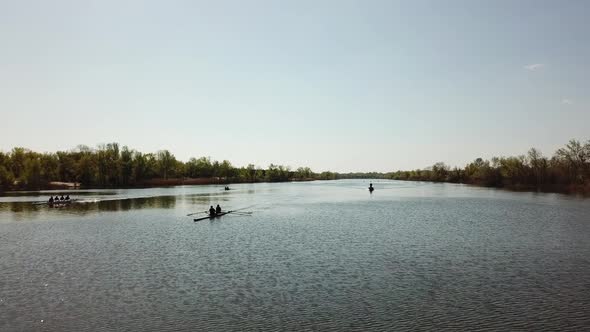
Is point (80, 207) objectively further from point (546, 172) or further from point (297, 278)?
point (546, 172)

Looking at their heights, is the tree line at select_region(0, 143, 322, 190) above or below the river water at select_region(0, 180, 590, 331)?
above

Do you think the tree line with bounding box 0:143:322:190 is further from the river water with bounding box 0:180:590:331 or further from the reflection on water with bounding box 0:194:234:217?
the river water with bounding box 0:180:590:331

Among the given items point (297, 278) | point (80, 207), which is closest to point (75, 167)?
point (80, 207)

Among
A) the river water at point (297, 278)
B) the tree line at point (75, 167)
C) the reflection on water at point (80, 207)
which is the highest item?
the tree line at point (75, 167)

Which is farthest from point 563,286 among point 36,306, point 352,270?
point 36,306

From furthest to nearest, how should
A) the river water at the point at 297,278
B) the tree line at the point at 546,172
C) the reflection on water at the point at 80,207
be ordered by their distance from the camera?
the tree line at the point at 546,172 < the reflection on water at the point at 80,207 < the river water at the point at 297,278

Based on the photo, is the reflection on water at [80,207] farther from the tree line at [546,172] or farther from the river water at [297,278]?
the tree line at [546,172]

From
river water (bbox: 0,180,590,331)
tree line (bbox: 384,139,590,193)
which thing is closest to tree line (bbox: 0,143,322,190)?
river water (bbox: 0,180,590,331)

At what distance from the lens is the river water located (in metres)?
18.5

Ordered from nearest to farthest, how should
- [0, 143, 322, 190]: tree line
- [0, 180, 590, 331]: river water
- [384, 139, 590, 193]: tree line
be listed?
[0, 180, 590, 331]: river water
[384, 139, 590, 193]: tree line
[0, 143, 322, 190]: tree line

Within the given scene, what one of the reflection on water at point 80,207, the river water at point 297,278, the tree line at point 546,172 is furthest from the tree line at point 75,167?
the tree line at point 546,172

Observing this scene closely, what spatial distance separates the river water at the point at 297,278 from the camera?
1845 cm

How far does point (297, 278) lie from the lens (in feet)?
84.2

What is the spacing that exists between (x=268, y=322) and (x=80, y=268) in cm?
1854
